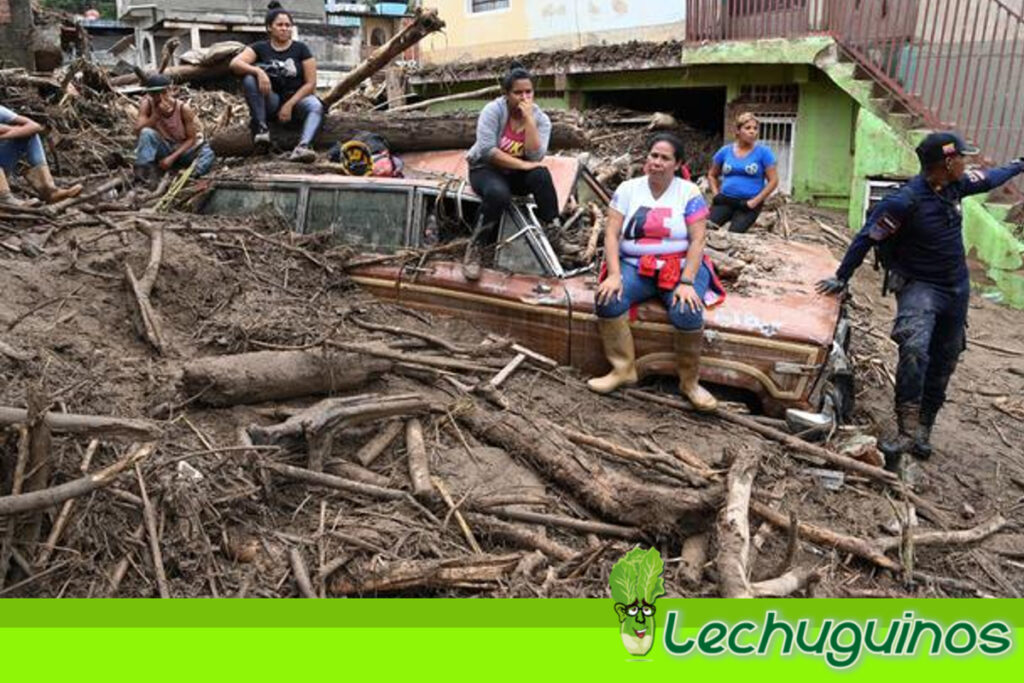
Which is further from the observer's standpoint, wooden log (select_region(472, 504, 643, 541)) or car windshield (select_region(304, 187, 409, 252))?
car windshield (select_region(304, 187, 409, 252))

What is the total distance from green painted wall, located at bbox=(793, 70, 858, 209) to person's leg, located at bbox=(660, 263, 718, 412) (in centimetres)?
718

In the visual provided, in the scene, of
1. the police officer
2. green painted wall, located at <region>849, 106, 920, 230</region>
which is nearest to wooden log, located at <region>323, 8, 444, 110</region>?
green painted wall, located at <region>849, 106, 920, 230</region>

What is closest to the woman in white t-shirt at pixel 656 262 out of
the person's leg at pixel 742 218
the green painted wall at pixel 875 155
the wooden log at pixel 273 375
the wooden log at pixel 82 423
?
the wooden log at pixel 273 375

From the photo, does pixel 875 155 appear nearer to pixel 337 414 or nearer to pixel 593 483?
pixel 593 483

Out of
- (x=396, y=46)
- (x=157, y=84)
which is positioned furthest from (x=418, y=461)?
(x=396, y=46)

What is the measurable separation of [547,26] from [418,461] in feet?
42.2

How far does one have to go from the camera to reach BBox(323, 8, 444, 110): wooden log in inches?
330

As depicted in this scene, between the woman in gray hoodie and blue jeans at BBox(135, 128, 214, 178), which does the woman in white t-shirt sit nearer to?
the woman in gray hoodie

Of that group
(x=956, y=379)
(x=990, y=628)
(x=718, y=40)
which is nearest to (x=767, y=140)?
(x=718, y=40)

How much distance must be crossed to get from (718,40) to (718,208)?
17.2 ft

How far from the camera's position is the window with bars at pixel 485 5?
16.3 meters

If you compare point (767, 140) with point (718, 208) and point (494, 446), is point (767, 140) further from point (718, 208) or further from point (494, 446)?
point (494, 446)

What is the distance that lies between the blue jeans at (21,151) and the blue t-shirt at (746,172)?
5875mm

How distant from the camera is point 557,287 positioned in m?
5.23
